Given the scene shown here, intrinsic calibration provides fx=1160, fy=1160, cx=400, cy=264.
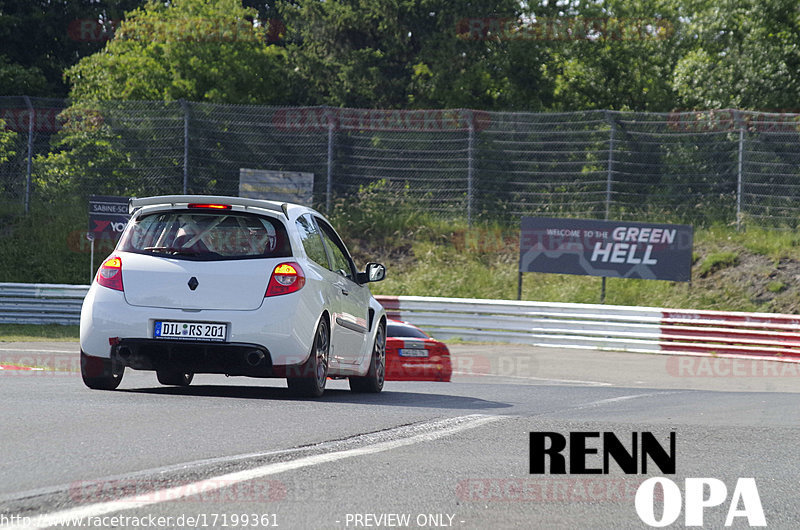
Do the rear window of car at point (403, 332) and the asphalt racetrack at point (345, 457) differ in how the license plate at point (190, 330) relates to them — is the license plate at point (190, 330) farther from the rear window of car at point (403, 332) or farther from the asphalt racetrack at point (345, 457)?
the rear window of car at point (403, 332)

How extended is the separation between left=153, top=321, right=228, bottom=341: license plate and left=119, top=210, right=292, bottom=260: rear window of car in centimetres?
54

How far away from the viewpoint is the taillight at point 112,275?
9039 mm

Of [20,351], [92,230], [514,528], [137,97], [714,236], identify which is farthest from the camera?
[137,97]

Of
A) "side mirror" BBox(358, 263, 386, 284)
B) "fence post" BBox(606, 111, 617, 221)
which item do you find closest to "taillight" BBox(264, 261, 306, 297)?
"side mirror" BBox(358, 263, 386, 284)

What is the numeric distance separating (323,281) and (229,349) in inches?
42.3

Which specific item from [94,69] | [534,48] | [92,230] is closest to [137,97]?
[94,69]

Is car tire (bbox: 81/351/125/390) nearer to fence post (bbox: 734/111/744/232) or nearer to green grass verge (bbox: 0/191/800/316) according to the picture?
green grass verge (bbox: 0/191/800/316)

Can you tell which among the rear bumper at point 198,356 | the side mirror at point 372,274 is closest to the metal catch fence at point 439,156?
the side mirror at point 372,274

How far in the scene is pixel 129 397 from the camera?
345 inches

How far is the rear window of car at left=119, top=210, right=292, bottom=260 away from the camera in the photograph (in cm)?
909

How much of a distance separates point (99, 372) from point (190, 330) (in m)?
0.97

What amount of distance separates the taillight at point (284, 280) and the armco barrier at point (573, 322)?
49.4 ft

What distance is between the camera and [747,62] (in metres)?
34.0

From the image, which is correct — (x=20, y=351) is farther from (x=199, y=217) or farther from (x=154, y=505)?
(x=154, y=505)
